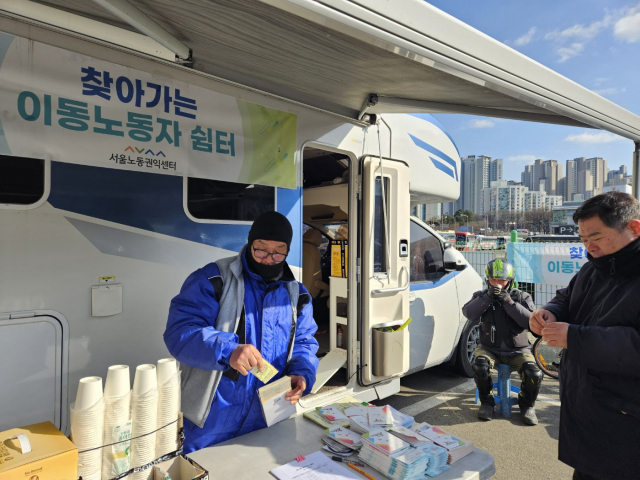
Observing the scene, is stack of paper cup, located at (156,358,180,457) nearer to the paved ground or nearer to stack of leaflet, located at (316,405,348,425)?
stack of leaflet, located at (316,405,348,425)

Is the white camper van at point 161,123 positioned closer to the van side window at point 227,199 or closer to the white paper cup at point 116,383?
the van side window at point 227,199

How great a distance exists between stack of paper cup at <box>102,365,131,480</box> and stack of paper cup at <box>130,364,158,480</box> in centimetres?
4

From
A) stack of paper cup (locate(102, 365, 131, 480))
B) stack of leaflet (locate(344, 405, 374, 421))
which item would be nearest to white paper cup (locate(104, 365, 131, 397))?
stack of paper cup (locate(102, 365, 131, 480))

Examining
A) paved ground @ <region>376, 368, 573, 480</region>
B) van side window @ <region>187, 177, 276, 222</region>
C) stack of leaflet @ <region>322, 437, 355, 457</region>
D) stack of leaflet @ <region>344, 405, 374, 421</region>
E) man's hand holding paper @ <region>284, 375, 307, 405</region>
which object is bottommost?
paved ground @ <region>376, 368, 573, 480</region>

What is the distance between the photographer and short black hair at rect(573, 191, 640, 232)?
1.72 metres

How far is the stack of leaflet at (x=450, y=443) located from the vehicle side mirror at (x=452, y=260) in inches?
117


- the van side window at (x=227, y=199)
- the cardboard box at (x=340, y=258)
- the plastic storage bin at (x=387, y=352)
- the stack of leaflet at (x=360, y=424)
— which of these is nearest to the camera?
the stack of leaflet at (x=360, y=424)

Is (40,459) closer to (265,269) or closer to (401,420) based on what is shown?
(265,269)

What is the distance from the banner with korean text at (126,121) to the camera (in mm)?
1890

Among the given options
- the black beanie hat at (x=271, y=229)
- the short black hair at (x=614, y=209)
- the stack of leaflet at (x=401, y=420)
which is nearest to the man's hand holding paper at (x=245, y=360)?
the black beanie hat at (x=271, y=229)

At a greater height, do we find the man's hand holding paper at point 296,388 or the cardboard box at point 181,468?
the man's hand holding paper at point 296,388

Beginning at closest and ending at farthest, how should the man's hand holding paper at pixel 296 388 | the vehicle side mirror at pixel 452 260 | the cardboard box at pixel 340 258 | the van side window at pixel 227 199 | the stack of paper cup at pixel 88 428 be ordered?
the stack of paper cup at pixel 88 428 < the man's hand holding paper at pixel 296 388 < the van side window at pixel 227 199 < the cardboard box at pixel 340 258 < the vehicle side mirror at pixel 452 260

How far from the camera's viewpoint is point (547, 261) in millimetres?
6973

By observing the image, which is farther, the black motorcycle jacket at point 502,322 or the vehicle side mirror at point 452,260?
the vehicle side mirror at point 452,260
